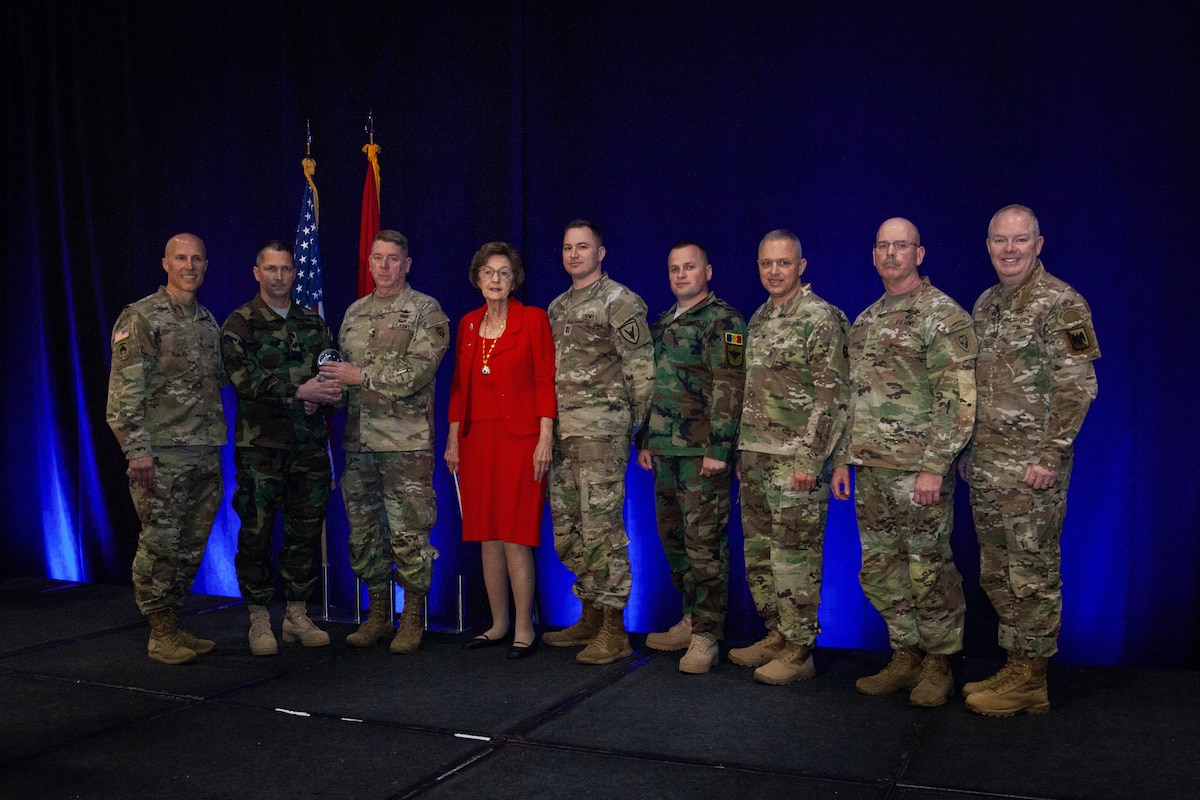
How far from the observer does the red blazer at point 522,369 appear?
404cm

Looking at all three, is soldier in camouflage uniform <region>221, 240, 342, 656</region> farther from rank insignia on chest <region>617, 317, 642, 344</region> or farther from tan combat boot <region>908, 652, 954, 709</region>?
tan combat boot <region>908, 652, 954, 709</region>

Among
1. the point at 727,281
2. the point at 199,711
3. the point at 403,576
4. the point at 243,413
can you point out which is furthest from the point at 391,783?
the point at 727,281

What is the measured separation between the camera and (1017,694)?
3.28 meters

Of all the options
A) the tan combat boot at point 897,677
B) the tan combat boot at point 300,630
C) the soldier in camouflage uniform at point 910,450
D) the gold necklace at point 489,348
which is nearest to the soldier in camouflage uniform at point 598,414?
the gold necklace at point 489,348

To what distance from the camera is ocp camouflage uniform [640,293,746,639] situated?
3.88 m

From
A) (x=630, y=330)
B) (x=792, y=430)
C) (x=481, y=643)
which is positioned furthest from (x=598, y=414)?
(x=481, y=643)

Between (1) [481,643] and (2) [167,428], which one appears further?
(1) [481,643]

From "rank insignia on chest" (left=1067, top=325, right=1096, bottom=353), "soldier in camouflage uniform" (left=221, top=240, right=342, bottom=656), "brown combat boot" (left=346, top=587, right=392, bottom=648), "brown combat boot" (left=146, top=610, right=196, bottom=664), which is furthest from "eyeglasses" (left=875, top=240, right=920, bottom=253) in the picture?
"brown combat boot" (left=146, top=610, right=196, bottom=664)

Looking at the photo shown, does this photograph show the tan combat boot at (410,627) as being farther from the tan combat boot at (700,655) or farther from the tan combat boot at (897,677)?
the tan combat boot at (897,677)

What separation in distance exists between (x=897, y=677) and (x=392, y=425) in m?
2.10

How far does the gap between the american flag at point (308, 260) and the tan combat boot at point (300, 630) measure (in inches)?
58.3

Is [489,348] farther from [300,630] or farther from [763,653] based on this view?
[763,653]

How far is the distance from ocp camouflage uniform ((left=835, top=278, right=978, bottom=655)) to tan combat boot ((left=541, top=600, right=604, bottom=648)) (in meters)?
1.23

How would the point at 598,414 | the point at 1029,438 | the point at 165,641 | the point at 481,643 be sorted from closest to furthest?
1. the point at 1029,438
2. the point at 598,414
3. the point at 165,641
4. the point at 481,643
